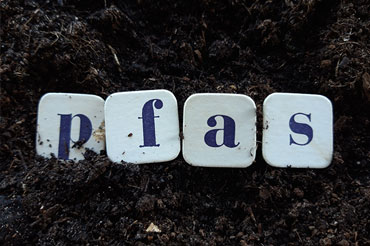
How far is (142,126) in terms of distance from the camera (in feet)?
3.15

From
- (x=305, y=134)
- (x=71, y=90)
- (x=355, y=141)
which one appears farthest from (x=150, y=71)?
(x=355, y=141)

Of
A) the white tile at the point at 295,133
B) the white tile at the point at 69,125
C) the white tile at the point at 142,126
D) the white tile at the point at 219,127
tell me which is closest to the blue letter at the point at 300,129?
the white tile at the point at 295,133

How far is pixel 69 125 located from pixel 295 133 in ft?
2.06

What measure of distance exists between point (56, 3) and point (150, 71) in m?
0.37

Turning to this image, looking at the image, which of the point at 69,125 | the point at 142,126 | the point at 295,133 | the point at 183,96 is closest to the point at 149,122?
the point at 142,126

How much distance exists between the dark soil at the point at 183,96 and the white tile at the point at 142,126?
4 centimetres

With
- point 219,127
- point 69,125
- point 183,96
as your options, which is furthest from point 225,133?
point 69,125

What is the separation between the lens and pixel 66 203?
2.88 ft

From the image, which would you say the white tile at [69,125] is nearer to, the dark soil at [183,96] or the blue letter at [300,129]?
the dark soil at [183,96]

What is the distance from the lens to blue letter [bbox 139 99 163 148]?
95 cm

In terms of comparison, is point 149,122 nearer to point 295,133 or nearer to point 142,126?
point 142,126

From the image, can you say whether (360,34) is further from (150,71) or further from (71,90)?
(71,90)

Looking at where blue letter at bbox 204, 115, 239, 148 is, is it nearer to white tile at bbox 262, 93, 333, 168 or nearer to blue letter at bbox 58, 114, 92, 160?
white tile at bbox 262, 93, 333, 168

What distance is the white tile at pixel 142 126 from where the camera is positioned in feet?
3.11
